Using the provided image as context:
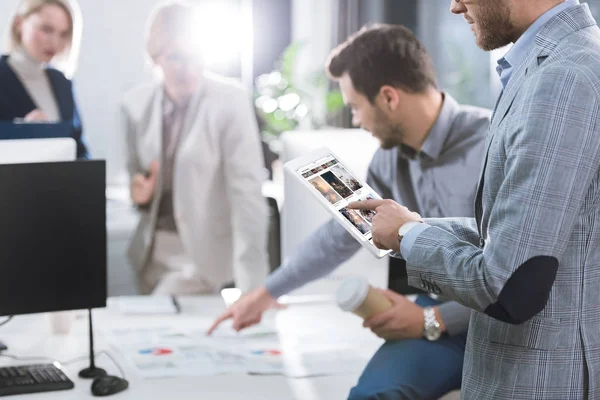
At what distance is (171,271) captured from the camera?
11.1ft

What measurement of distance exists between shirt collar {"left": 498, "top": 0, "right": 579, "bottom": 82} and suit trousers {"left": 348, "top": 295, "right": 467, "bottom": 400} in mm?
739

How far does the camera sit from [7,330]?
2139 mm

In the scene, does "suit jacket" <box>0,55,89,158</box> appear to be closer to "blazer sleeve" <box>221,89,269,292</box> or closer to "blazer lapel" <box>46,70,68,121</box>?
"blazer lapel" <box>46,70,68,121</box>

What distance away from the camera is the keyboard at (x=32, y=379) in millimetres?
1702

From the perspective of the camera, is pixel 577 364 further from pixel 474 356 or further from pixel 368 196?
pixel 368 196

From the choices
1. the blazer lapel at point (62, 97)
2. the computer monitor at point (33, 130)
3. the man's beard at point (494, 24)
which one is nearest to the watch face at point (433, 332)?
the man's beard at point (494, 24)

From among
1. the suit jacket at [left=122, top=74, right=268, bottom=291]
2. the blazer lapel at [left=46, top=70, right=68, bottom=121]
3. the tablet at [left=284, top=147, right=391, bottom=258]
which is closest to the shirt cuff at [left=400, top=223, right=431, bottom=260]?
the tablet at [left=284, top=147, right=391, bottom=258]

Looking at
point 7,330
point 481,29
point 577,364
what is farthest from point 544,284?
point 7,330

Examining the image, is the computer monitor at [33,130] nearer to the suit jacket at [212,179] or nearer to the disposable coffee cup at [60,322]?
the disposable coffee cup at [60,322]

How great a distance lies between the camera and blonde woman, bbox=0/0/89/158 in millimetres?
3475

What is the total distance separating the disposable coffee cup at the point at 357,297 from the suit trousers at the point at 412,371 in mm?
107

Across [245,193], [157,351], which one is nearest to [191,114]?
[245,193]

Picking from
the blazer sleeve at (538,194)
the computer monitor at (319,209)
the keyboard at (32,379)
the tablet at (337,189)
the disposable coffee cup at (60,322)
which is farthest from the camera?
the computer monitor at (319,209)

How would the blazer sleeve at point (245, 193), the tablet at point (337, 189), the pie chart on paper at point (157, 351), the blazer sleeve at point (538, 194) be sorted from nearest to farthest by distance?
the blazer sleeve at point (538, 194) < the tablet at point (337, 189) < the pie chart on paper at point (157, 351) < the blazer sleeve at point (245, 193)
